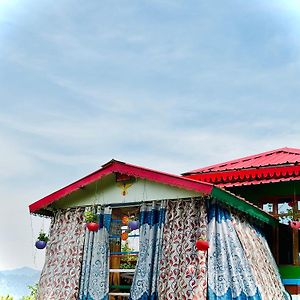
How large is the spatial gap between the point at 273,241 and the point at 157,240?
2.69 m

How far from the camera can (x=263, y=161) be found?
1234 centimetres

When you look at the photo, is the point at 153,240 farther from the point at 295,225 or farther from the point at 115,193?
the point at 295,225

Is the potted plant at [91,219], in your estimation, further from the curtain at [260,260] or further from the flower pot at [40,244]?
the curtain at [260,260]

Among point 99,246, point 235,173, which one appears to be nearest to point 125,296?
point 99,246

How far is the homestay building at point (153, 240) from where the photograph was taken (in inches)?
356

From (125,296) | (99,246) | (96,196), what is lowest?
(125,296)

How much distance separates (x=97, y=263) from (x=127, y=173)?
5.26 ft

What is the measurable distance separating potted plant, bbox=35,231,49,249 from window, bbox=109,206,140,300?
1386mm

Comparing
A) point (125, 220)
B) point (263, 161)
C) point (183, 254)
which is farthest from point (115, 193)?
point (263, 161)

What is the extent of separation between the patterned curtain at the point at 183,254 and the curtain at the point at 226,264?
0.13 meters

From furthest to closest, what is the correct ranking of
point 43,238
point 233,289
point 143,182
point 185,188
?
point 43,238, point 143,182, point 185,188, point 233,289

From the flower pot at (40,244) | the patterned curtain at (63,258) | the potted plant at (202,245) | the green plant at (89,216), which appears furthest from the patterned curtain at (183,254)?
the flower pot at (40,244)

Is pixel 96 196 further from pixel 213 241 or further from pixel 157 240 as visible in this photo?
pixel 213 241

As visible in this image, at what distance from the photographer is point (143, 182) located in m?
10.2
